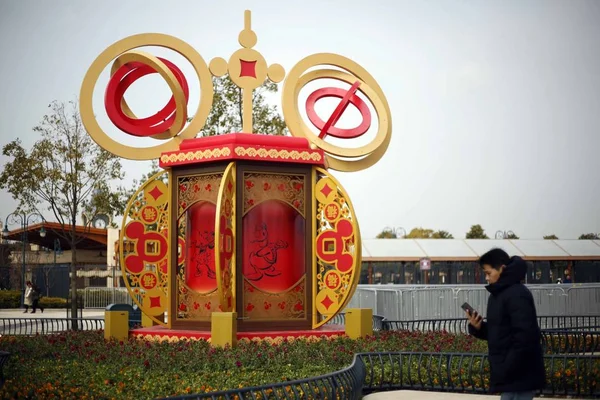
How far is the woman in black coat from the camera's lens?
271 inches

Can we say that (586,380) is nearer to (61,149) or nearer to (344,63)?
(344,63)

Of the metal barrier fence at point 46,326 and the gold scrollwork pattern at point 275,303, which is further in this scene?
the metal barrier fence at point 46,326

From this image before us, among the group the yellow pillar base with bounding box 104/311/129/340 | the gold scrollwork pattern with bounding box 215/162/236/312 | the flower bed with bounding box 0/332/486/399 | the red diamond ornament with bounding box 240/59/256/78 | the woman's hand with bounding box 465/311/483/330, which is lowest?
the flower bed with bounding box 0/332/486/399

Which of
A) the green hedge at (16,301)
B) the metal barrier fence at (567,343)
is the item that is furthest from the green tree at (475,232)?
the metal barrier fence at (567,343)

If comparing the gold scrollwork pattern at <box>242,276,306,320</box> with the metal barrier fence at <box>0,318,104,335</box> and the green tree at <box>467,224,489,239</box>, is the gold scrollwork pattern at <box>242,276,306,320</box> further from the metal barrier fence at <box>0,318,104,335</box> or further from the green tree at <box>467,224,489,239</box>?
the green tree at <box>467,224,489,239</box>

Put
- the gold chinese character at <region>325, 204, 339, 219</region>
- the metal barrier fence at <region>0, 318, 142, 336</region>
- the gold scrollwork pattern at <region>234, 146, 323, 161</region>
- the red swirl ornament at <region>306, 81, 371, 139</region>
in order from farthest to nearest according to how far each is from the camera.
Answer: the metal barrier fence at <region>0, 318, 142, 336</region> → the red swirl ornament at <region>306, 81, 371, 139</region> → the gold chinese character at <region>325, 204, 339, 219</region> → the gold scrollwork pattern at <region>234, 146, 323, 161</region>

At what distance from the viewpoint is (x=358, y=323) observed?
51.0 ft

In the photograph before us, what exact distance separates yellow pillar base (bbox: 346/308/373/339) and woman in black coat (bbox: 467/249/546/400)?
8.41 m

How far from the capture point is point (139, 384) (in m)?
10.5

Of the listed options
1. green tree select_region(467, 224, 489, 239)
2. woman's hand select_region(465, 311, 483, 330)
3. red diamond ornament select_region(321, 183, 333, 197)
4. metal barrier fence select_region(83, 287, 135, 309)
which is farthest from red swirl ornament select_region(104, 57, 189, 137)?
green tree select_region(467, 224, 489, 239)

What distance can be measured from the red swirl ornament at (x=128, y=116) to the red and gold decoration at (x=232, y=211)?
0.06 ft

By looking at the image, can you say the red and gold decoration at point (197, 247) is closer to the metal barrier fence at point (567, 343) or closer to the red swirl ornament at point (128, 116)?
the red swirl ornament at point (128, 116)

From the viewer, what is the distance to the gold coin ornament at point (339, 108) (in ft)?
56.0

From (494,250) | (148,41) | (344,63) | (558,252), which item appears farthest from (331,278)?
(558,252)
